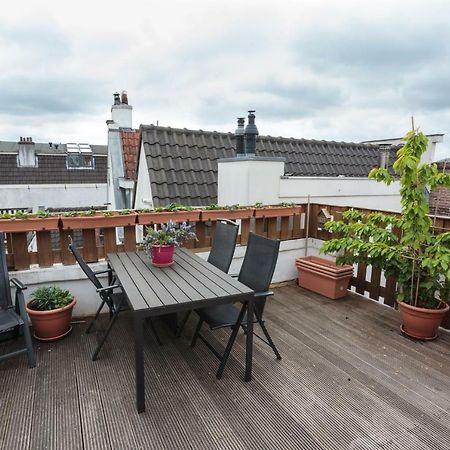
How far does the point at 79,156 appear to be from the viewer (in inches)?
591

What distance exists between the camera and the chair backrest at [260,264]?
2546 millimetres

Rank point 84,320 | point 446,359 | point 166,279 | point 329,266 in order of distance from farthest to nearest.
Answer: point 329,266 < point 84,320 < point 446,359 < point 166,279

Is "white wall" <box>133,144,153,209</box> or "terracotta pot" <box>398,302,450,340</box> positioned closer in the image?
"terracotta pot" <box>398,302,450,340</box>

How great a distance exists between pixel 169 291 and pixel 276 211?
7.48 ft

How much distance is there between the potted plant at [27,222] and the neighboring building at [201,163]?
210cm

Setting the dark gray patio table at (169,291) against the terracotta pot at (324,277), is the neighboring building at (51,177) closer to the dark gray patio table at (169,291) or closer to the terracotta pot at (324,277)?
the terracotta pot at (324,277)

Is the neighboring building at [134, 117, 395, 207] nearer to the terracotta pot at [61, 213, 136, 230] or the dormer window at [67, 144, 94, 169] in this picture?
the terracotta pot at [61, 213, 136, 230]

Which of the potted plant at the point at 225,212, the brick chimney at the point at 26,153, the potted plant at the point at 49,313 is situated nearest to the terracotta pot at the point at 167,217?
the potted plant at the point at 225,212

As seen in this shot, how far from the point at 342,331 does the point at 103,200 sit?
13.0 metres

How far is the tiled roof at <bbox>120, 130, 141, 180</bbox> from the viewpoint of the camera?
7.86 m

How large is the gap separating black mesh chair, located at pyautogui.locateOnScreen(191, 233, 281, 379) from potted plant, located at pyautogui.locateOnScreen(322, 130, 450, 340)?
1.06 metres

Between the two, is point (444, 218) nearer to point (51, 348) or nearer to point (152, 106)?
point (51, 348)

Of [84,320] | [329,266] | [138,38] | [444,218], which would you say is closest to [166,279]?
[84,320]

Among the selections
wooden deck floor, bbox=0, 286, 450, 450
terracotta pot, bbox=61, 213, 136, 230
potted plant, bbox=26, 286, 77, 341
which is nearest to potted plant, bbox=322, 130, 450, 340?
wooden deck floor, bbox=0, 286, 450, 450
